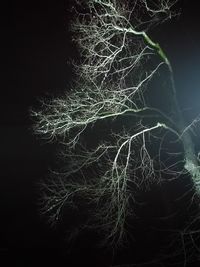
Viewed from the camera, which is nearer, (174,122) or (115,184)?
(115,184)

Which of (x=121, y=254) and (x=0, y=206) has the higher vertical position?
(x=0, y=206)

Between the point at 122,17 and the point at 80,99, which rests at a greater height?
the point at 122,17

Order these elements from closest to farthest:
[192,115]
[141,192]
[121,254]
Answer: [192,115] < [121,254] < [141,192]

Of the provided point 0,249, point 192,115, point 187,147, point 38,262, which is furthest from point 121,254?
point 187,147

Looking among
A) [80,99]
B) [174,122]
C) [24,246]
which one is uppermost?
[80,99]

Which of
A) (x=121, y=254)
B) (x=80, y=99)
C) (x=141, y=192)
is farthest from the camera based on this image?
(x=141, y=192)

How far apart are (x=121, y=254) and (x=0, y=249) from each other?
4.86 metres

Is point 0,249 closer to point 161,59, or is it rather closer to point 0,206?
point 0,206

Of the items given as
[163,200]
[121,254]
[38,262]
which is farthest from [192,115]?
[38,262]

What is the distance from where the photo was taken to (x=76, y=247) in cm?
1619

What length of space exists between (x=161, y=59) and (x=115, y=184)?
126 inches

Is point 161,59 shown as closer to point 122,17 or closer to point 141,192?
point 122,17

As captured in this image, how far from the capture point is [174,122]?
32.0ft

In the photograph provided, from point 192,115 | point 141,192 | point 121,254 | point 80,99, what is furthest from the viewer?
point 141,192
